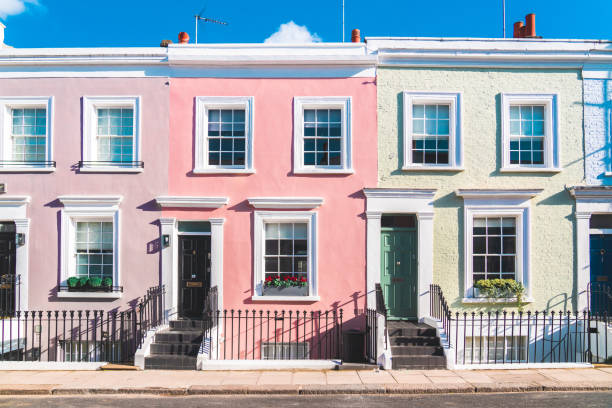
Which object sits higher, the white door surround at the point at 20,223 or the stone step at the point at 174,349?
the white door surround at the point at 20,223

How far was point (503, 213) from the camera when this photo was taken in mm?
12969

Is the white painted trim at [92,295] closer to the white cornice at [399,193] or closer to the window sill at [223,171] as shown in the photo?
the window sill at [223,171]

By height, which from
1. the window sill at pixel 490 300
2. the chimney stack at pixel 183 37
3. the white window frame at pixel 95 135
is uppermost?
the chimney stack at pixel 183 37

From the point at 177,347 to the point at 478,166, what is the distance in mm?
8249

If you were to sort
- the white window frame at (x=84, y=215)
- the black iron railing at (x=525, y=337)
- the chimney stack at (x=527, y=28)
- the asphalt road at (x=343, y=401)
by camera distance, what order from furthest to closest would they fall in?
the chimney stack at (x=527, y=28) → the white window frame at (x=84, y=215) → the black iron railing at (x=525, y=337) → the asphalt road at (x=343, y=401)

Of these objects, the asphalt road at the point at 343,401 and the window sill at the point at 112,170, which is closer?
the asphalt road at the point at 343,401

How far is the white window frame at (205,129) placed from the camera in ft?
43.2

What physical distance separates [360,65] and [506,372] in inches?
303

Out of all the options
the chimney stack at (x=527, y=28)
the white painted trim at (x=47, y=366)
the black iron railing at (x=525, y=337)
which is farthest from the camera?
the chimney stack at (x=527, y=28)

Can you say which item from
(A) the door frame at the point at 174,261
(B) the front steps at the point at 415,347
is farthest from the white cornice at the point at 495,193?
(A) the door frame at the point at 174,261

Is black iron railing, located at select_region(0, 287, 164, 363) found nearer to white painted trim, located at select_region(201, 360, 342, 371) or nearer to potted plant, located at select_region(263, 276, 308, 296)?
white painted trim, located at select_region(201, 360, 342, 371)

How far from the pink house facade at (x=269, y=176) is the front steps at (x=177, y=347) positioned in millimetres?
584

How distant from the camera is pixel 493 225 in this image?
13.1 m

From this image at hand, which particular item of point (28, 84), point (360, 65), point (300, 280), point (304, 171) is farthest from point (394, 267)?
point (28, 84)
